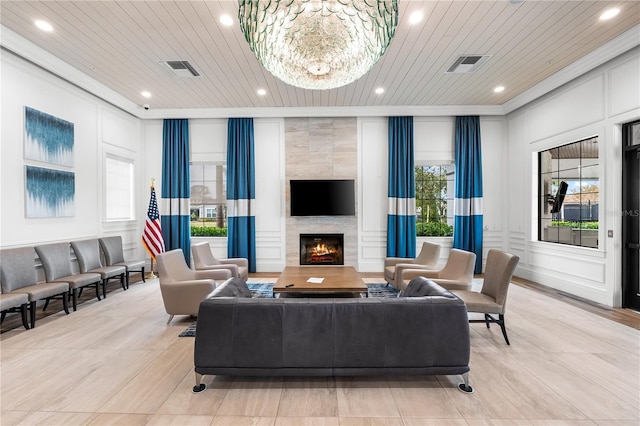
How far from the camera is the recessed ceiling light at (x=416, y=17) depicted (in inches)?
132

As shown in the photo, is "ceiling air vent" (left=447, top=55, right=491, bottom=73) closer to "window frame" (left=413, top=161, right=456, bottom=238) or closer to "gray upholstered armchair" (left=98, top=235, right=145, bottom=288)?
"window frame" (left=413, top=161, right=456, bottom=238)

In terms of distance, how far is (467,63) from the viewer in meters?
4.56

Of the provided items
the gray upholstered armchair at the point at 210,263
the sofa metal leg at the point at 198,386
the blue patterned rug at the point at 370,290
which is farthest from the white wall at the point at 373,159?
the sofa metal leg at the point at 198,386

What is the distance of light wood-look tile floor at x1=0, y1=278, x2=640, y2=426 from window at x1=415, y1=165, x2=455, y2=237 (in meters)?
3.68

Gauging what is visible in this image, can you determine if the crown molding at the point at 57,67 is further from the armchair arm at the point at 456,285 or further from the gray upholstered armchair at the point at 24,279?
the armchair arm at the point at 456,285

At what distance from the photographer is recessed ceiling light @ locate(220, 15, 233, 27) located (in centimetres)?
338

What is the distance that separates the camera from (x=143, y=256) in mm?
6820

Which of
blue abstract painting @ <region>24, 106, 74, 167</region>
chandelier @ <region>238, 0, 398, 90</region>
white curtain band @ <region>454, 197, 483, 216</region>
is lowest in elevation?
white curtain band @ <region>454, 197, 483, 216</region>

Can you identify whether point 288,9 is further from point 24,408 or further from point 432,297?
point 24,408

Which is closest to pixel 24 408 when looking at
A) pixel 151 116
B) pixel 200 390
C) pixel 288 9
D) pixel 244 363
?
pixel 200 390

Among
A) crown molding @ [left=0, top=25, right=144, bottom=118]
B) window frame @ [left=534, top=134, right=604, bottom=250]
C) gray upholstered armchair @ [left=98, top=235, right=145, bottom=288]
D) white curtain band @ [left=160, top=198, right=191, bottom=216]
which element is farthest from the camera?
white curtain band @ [left=160, top=198, right=191, bottom=216]

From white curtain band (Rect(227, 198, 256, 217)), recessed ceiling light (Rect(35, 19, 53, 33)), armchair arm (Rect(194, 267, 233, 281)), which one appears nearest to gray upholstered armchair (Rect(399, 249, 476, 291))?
armchair arm (Rect(194, 267, 233, 281))

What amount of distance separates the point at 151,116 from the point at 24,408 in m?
5.80

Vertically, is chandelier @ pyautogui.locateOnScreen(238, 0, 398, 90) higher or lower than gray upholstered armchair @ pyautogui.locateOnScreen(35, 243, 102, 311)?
higher
